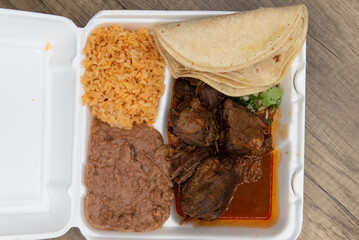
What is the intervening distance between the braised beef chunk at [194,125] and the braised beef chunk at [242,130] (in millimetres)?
129

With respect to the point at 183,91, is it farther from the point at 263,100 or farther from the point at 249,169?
the point at 249,169

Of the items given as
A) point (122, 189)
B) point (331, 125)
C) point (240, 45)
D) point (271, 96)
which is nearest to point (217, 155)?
point (271, 96)

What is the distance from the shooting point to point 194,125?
2.42 metres

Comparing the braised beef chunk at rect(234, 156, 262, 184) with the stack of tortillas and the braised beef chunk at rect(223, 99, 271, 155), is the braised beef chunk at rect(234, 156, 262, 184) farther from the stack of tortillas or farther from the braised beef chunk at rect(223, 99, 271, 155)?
the stack of tortillas

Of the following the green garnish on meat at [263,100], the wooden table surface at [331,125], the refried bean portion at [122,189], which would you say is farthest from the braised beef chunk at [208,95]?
the wooden table surface at [331,125]

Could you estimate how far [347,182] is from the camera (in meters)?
2.74

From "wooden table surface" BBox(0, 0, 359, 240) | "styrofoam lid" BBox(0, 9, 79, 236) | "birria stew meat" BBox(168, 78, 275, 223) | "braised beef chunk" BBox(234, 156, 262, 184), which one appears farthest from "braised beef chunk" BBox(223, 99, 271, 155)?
"styrofoam lid" BBox(0, 9, 79, 236)

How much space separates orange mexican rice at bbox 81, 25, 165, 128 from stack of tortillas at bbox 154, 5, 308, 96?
0.67ft

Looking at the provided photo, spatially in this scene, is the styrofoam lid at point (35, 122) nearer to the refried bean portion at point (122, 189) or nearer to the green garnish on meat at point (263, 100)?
the refried bean portion at point (122, 189)

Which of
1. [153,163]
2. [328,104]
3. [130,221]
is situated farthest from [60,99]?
[328,104]

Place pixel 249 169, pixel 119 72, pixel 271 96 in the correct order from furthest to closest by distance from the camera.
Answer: pixel 249 169 < pixel 271 96 < pixel 119 72

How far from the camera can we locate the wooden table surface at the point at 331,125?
271 centimetres

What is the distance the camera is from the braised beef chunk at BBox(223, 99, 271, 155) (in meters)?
2.44

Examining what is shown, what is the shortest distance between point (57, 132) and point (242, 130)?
1495 mm
